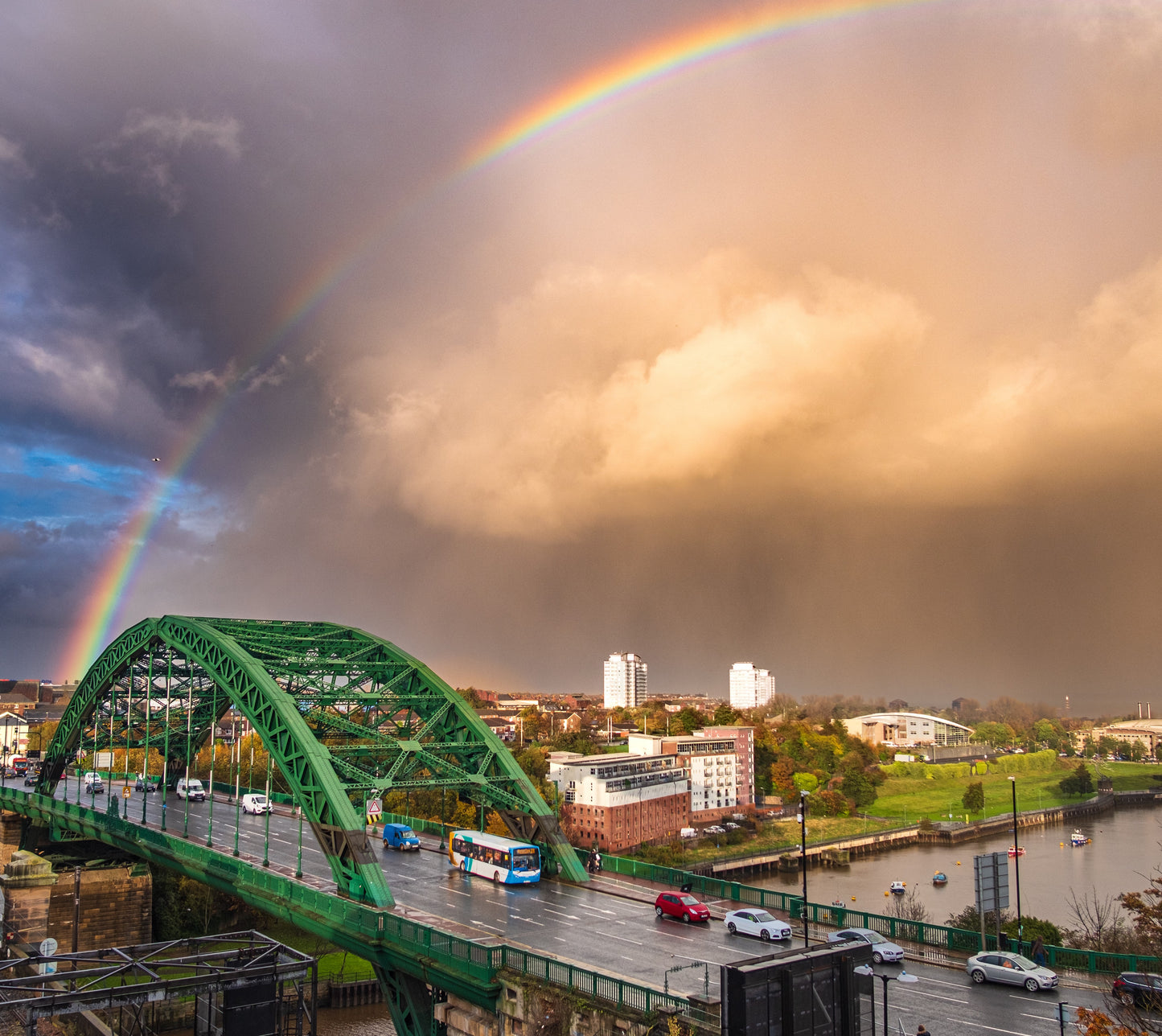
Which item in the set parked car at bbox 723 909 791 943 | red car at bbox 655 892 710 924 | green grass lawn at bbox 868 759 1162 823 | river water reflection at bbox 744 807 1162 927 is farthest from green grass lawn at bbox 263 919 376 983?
green grass lawn at bbox 868 759 1162 823

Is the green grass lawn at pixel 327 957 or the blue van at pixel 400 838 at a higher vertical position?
the blue van at pixel 400 838

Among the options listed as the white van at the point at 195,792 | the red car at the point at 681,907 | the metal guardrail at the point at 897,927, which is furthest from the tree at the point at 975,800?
the red car at the point at 681,907

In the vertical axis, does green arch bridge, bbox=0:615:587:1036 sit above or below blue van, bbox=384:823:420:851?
above

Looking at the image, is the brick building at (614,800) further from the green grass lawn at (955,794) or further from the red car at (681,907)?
A: the red car at (681,907)

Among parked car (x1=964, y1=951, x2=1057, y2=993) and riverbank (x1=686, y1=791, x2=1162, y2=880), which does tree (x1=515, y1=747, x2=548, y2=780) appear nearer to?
riverbank (x1=686, y1=791, x2=1162, y2=880)

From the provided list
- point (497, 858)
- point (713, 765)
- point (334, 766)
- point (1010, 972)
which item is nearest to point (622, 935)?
point (497, 858)

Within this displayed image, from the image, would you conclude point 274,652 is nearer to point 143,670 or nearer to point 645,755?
point 143,670
